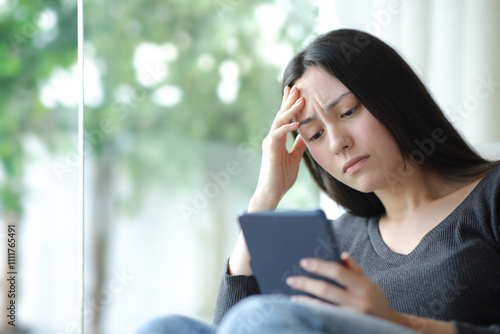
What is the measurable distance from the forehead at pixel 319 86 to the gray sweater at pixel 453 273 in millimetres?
402

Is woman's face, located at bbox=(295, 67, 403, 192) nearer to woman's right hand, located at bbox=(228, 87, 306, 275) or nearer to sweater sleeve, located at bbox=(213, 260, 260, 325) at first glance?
woman's right hand, located at bbox=(228, 87, 306, 275)

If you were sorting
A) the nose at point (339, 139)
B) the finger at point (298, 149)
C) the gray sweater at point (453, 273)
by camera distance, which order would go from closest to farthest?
the gray sweater at point (453, 273) → the nose at point (339, 139) → the finger at point (298, 149)

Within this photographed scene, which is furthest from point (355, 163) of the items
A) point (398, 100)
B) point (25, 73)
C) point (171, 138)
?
point (25, 73)

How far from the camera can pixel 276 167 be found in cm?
144

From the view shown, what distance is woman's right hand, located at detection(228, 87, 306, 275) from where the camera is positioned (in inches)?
53.1

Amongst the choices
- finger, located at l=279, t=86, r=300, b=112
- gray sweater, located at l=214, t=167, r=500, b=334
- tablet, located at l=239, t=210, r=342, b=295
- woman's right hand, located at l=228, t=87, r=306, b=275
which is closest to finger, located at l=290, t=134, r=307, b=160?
woman's right hand, located at l=228, t=87, r=306, b=275

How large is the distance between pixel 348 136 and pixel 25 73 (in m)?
1.61

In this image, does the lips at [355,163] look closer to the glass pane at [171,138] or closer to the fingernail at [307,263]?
the fingernail at [307,263]

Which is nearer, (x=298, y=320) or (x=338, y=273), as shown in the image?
(x=298, y=320)

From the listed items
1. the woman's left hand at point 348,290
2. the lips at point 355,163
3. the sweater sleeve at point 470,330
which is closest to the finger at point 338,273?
the woman's left hand at point 348,290

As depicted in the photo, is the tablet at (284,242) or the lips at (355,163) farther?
the lips at (355,163)

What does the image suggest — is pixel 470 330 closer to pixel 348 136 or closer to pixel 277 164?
pixel 348 136

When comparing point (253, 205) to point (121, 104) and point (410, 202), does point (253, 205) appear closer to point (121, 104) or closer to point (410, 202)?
point (410, 202)

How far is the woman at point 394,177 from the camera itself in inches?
44.1
